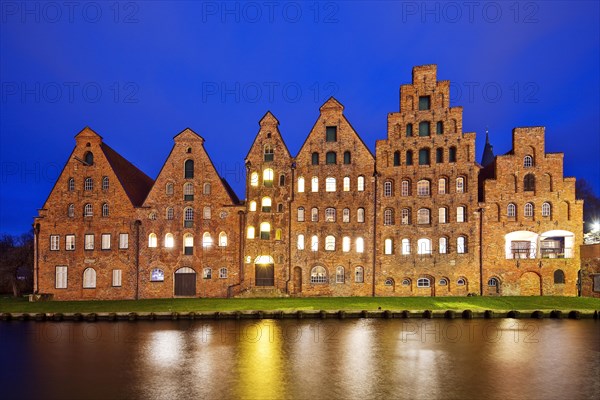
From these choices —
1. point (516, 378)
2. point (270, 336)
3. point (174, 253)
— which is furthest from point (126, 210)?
point (516, 378)

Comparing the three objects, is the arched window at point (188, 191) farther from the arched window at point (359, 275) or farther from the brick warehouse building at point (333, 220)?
the arched window at point (359, 275)

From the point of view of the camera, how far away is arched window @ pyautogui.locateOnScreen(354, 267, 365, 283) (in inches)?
1547

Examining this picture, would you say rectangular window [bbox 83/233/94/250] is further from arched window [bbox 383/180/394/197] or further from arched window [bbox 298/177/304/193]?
arched window [bbox 383/180/394/197]

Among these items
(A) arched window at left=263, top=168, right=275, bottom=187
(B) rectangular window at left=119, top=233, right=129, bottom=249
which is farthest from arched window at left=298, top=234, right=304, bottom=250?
(B) rectangular window at left=119, top=233, right=129, bottom=249

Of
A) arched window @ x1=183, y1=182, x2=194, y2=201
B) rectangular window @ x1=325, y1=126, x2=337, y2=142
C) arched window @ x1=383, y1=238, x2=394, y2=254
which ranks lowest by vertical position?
arched window @ x1=383, y1=238, x2=394, y2=254

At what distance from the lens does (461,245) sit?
38688 mm

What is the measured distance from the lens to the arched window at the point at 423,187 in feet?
130

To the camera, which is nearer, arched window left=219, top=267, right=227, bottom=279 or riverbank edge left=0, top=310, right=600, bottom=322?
riverbank edge left=0, top=310, right=600, bottom=322

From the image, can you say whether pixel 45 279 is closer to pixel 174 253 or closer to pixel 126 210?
pixel 126 210

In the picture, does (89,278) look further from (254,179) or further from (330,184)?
(330,184)

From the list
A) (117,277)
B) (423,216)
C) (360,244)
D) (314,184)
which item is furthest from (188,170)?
(423,216)

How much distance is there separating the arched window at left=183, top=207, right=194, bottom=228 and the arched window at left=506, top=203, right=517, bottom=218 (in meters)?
31.6

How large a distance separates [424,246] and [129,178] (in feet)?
108

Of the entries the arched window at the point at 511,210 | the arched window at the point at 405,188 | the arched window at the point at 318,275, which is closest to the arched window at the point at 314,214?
the arched window at the point at 318,275
